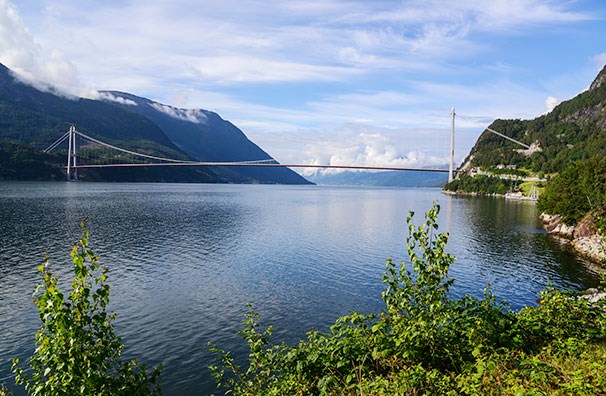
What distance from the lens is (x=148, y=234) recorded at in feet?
160

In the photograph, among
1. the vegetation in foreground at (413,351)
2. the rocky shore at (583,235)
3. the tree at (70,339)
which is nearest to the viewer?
the tree at (70,339)

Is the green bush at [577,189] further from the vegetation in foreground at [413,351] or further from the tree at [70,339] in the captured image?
the tree at [70,339]

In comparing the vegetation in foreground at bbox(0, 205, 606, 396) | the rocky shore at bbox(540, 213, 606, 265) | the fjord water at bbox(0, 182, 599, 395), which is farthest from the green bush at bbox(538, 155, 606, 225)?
the vegetation in foreground at bbox(0, 205, 606, 396)

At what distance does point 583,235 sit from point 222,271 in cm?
4603

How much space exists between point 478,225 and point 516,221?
1083cm

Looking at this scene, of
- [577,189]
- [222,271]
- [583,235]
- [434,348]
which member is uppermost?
[577,189]

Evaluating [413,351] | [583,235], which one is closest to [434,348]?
[413,351]

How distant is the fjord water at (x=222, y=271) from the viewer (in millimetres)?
19594

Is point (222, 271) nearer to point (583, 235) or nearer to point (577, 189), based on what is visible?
point (583, 235)

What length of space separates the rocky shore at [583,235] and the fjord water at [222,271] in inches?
75.6

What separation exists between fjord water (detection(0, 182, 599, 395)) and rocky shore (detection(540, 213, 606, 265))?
Result: 1921mm

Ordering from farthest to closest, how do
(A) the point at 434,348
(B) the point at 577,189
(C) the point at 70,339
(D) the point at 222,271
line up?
1. (B) the point at 577,189
2. (D) the point at 222,271
3. (A) the point at 434,348
4. (C) the point at 70,339

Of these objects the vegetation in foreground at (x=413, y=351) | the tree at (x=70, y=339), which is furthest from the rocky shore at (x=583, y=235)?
the tree at (x=70, y=339)

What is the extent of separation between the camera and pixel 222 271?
33.1m
